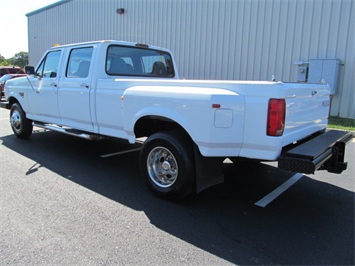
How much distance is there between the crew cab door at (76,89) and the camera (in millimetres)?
5180

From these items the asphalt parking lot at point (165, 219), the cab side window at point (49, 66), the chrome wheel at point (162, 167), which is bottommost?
the asphalt parking lot at point (165, 219)

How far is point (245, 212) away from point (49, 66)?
476cm

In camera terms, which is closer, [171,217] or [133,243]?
[133,243]

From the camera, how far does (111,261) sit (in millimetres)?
2770

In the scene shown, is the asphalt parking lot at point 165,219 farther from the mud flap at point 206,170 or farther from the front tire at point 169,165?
the mud flap at point 206,170

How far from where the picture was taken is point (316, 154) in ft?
10.7

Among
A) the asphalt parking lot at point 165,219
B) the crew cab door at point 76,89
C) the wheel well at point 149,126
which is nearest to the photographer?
the asphalt parking lot at point 165,219

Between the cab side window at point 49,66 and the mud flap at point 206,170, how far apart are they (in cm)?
367

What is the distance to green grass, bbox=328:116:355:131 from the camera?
906cm

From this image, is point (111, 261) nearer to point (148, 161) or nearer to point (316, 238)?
point (148, 161)

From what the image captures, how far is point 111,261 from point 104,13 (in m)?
17.8

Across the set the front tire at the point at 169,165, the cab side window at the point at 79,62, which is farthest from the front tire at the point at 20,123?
the front tire at the point at 169,165

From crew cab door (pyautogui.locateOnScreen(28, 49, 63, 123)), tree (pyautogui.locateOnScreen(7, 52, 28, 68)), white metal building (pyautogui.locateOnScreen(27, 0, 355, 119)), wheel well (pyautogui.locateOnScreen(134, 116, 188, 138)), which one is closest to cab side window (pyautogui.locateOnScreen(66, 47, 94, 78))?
crew cab door (pyautogui.locateOnScreen(28, 49, 63, 123))

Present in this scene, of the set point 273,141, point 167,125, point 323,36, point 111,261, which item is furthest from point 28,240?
point 323,36
